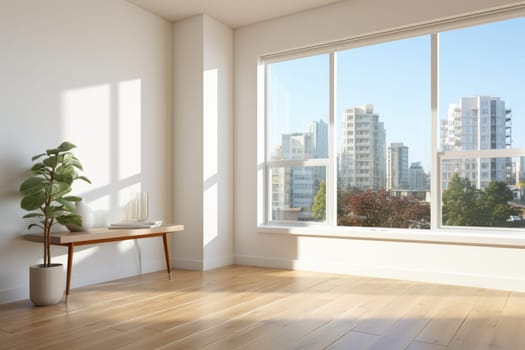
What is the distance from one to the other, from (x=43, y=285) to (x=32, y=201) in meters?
0.59

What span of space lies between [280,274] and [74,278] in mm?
1827

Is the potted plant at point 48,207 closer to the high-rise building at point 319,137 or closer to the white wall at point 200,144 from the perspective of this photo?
the white wall at point 200,144

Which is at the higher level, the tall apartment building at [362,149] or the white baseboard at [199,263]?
the tall apartment building at [362,149]

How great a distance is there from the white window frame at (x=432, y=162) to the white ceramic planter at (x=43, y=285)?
2.20m

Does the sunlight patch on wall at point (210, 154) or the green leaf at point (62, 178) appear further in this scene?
the sunlight patch on wall at point (210, 154)

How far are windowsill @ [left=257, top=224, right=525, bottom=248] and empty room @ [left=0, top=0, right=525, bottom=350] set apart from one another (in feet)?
0.06

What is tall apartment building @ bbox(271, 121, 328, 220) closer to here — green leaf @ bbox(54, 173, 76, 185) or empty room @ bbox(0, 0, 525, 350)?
empty room @ bbox(0, 0, 525, 350)

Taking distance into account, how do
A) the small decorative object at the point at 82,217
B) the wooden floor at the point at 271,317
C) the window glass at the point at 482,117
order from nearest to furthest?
the wooden floor at the point at 271,317, the small decorative object at the point at 82,217, the window glass at the point at 482,117

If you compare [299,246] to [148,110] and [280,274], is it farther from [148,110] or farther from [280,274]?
[148,110]

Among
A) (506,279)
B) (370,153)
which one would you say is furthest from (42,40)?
(506,279)

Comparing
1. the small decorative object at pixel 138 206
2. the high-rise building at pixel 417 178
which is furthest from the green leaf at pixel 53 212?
the high-rise building at pixel 417 178

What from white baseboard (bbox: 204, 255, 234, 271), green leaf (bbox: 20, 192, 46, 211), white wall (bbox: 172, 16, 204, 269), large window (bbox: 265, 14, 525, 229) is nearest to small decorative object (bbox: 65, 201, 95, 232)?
green leaf (bbox: 20, 192, 46, 211)

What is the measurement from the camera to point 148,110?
179 inches

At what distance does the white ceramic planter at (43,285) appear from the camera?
3141 millimetres
